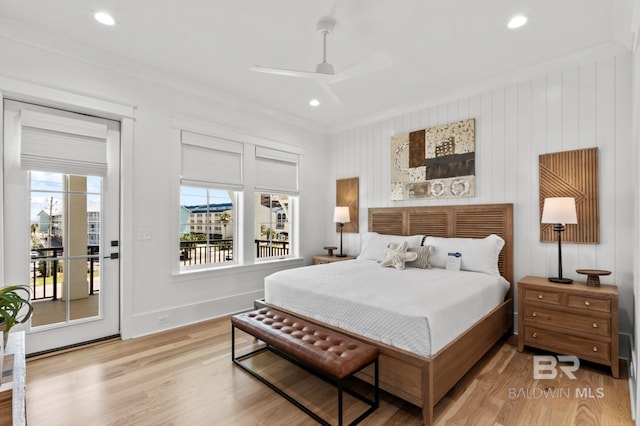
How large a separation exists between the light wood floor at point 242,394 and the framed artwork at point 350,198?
8.75 feet

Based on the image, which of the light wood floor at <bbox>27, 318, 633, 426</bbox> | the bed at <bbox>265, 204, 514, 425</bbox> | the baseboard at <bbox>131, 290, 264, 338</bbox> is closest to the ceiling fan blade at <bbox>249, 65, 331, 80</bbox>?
the bed at <bbox>265, 204, 514, 425</bbox>

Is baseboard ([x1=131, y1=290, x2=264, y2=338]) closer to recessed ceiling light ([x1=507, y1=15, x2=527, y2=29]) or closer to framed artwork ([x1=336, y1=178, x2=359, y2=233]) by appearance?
framed artwork ([x1=336, y1=178, x2=359, y2=233])

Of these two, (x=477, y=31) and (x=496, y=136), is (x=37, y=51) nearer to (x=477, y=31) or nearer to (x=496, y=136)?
(x=477, y=31)

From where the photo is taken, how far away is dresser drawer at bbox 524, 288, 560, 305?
9.21 feet

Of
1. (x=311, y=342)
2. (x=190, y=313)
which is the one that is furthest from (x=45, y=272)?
(x=311, y=342)

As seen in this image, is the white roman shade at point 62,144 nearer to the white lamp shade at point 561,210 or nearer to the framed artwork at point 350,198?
the framed artwork at point 350,198

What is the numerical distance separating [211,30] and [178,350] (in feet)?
9.73

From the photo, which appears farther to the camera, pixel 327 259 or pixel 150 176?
pixel 327 259

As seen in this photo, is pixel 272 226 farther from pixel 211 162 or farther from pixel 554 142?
pixel 554 142

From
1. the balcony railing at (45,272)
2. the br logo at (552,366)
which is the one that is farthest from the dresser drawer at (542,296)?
the balcony railing at (45,272)

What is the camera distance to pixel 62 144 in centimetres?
301

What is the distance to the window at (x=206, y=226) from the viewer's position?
3934mm

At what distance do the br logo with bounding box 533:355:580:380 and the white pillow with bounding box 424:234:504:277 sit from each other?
823mm

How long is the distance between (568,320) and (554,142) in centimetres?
177
